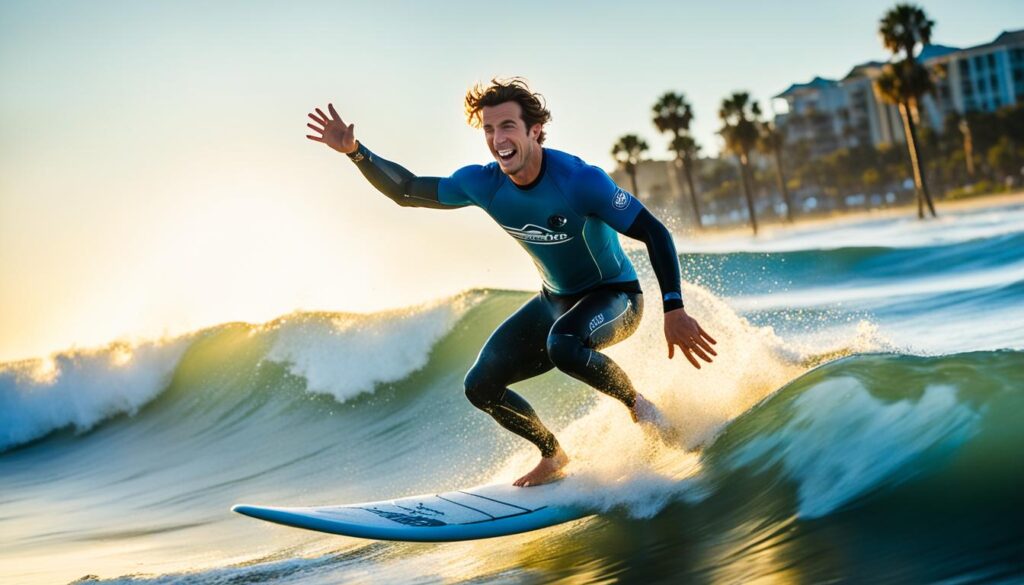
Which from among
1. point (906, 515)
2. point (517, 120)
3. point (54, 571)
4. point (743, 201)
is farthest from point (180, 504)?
point (743, 201)

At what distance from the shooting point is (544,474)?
6.60 m

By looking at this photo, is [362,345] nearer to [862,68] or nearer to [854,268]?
[854,268]

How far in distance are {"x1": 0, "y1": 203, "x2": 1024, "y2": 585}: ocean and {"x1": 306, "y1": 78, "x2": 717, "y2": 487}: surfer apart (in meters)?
0.61

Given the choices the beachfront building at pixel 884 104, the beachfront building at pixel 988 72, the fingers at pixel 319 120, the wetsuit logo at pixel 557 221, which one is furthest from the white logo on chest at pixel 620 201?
the beachfront building at pixel 988 72

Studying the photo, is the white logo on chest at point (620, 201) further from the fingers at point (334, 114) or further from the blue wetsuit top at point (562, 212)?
the fingers at point (334, 114)

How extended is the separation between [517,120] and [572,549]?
6.88ft

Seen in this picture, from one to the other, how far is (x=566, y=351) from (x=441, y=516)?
1.13 meters

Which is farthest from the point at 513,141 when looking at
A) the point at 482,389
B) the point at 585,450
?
the point at 585,450

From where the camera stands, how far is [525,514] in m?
6.14

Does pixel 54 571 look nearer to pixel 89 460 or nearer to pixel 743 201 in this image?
pixel 89 460

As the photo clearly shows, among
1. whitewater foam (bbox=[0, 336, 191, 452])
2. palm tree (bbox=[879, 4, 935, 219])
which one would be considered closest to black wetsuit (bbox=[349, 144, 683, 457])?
whitewater foam (bbox=[0, 336, 191, 452])

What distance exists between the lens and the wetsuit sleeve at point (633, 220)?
18.7 ft

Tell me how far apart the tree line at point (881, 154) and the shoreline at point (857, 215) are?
1370mm

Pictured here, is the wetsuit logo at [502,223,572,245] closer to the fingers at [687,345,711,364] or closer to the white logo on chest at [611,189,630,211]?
the white logo on chest at [611,189,630,211]
